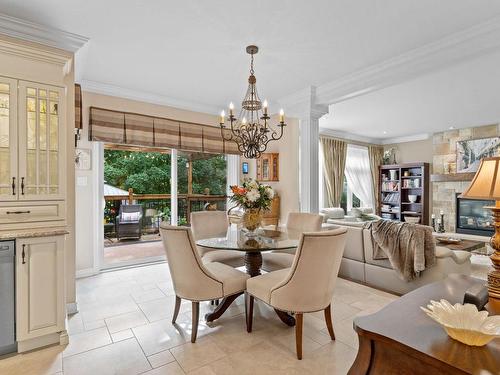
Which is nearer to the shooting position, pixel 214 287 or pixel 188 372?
pixel 188 372

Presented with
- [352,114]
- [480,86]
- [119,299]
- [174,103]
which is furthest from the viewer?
[352,114]

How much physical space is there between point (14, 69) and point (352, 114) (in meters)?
5.14

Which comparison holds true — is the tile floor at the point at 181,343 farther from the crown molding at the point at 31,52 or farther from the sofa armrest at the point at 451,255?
the crown molding at the point at 31,52

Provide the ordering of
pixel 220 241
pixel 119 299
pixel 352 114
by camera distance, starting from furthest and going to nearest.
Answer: pixel 352 114 < pixel 119 299 < pixel 220 241

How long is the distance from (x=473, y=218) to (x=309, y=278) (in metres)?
6.38

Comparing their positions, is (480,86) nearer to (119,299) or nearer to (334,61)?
(334,61)

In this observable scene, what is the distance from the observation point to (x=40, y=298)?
7.31 feet

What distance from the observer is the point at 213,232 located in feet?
11.8

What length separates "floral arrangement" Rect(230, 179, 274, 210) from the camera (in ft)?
9.12

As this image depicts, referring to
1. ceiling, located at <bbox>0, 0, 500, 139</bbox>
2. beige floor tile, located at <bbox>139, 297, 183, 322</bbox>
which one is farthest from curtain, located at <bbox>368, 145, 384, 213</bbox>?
beige floor tile, located at <bbox>139, 297, 183, 322</bbox>

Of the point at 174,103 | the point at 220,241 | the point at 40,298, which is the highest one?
the point at 174,103

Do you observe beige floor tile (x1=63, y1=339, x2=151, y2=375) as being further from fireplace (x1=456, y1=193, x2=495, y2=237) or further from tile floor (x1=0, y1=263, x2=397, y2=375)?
fireplace (x1=456, y1=193, x2=495, y2=237)

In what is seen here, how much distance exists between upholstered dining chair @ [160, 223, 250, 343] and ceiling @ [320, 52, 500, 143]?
3116 mm

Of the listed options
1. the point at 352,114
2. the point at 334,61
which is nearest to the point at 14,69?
the point at 334,61
